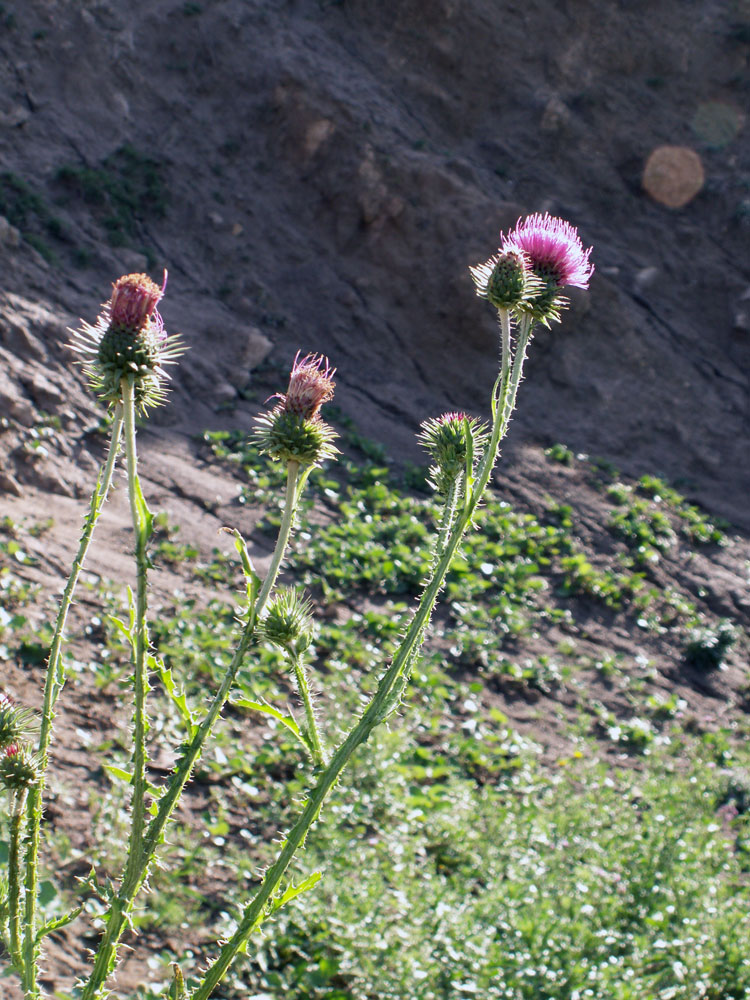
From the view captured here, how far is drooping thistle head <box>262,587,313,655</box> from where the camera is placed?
1.69 meters

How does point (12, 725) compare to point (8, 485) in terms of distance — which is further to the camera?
point (8, 485)

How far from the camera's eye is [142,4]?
13.5 meters

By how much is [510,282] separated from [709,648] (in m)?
6.47

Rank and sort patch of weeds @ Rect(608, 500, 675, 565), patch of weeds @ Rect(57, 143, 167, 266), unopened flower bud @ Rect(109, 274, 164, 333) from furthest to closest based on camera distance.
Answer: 1. patch of weeds @ Rect(57, 143, 167, 266)
2. patch of weeds @ Rect(608, 500, 675, 565)
3. unopened flower bud @ Rect(109, 274, 164, 333)

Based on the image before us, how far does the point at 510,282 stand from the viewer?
1.88 meters

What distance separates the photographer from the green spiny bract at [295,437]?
5.71 ft

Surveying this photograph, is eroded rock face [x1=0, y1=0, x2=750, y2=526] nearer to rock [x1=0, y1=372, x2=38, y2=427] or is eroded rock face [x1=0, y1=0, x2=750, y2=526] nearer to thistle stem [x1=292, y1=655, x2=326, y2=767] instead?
rock [x1=0, y1=372, x2=38, y2=427]

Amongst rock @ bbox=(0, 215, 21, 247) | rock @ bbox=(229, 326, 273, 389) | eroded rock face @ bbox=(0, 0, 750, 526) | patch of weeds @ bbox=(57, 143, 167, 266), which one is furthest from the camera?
eroded rock face @ bbox=(0, 0, 750, 526)

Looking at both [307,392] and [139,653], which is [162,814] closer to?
[139,653]

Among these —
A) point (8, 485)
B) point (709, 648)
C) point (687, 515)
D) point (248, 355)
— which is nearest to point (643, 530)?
point (687, 515)

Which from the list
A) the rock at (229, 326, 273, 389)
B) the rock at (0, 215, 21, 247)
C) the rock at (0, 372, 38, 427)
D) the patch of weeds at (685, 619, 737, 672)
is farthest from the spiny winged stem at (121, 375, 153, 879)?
the rock at (229, 326, 273, 389)

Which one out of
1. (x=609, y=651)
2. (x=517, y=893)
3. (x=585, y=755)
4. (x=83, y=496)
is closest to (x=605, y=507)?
(x=609, y=651)

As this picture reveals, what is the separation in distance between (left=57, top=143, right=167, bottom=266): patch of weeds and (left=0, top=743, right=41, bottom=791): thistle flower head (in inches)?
388

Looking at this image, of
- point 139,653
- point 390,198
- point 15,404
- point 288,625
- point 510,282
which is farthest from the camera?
point 390,198
